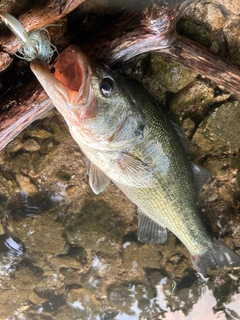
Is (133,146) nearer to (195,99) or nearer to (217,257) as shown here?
(195,99)

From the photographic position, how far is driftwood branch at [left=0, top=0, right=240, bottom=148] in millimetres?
2359

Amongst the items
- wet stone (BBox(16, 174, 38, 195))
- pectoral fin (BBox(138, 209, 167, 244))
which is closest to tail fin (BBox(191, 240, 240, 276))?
pectoral fin (BBox(138, 209, 167, 244))

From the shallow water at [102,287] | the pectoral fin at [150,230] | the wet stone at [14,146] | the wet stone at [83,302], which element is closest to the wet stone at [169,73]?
the pectoral fin at [150,230]

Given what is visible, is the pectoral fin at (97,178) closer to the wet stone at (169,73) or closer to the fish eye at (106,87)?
the fish eye at (106,87)

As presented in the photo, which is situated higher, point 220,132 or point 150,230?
point 220,132

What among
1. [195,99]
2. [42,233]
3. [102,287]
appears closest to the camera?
[195,99]

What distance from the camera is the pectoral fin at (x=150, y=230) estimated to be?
334 centimetres

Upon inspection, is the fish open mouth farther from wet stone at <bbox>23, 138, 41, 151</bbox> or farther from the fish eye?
wet stone at <bbox>23, 138, 41, 151</bbox>

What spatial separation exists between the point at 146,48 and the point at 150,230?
69.6 inches

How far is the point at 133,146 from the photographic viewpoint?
8.65ft

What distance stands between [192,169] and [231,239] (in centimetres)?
124

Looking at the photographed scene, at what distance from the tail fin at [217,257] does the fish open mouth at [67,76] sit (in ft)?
6.62

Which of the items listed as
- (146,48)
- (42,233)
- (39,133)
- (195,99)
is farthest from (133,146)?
(42,233)

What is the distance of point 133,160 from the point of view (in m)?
2.66
